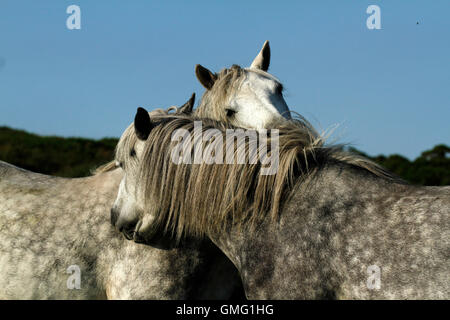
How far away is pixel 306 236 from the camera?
108 inches

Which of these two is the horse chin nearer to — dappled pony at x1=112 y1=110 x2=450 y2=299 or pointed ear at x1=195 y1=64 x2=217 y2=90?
dappled pony at x1=112 y1=110 x2=450 y2=299

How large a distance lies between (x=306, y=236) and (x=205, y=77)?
93.3 inches

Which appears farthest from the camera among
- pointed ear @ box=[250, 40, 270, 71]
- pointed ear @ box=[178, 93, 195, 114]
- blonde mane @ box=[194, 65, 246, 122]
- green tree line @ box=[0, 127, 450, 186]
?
green tree line @ box=[0, 127, 450, 186]

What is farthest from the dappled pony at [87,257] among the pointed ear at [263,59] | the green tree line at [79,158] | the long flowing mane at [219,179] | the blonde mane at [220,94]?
the green tree line at [79,158]

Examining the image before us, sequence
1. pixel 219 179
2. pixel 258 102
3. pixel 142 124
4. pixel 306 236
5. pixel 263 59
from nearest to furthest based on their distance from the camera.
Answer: pixel 306 236
pixel 219 179
pixel 142 124
pixel 258 102
pixel 263 59

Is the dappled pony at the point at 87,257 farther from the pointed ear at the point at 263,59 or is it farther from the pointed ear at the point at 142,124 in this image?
the pointed ear at the point at 263,59

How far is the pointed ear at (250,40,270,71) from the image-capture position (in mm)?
5142

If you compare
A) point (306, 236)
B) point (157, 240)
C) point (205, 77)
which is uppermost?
point (205, 77)

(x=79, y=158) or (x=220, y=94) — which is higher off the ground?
(x=220, y=94)

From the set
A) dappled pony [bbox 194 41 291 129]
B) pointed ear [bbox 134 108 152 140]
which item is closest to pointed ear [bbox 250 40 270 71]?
dappled pony [bbox 194 41 291 129]

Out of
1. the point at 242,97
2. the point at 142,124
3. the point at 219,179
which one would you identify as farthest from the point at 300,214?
the point at 242,97

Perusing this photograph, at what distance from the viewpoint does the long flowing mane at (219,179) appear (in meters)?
2.96

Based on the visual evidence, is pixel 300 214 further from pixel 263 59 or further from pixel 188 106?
pixel 263 59
